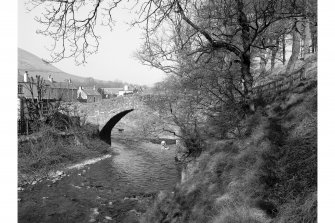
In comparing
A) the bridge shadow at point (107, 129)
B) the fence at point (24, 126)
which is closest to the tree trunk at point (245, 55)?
the fence at point (24, 126)

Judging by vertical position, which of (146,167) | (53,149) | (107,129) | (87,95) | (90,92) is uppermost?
(90,92)

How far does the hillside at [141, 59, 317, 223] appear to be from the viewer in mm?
3758

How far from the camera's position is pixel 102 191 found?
478 inches

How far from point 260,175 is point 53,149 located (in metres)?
15.2

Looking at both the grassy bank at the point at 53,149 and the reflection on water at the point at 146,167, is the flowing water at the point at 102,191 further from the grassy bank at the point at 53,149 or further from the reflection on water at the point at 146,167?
the grassy bank at the point at 53,149

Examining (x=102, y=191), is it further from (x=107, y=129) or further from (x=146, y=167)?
(x=107, y=129)

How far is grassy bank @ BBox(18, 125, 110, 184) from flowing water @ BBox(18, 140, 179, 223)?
1.31m

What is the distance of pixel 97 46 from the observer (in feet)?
14.9

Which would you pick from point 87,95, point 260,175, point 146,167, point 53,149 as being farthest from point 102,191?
point 87,95

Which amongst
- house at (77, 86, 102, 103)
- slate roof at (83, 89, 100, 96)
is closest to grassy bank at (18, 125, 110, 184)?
house at (77, 86, 102, 103)

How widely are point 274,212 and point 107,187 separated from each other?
10.2 m

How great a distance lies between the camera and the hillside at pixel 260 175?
148 inches

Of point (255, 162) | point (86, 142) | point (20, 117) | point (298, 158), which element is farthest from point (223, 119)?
point (20, 117)

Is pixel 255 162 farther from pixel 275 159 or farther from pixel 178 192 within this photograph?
pixel 178 192
